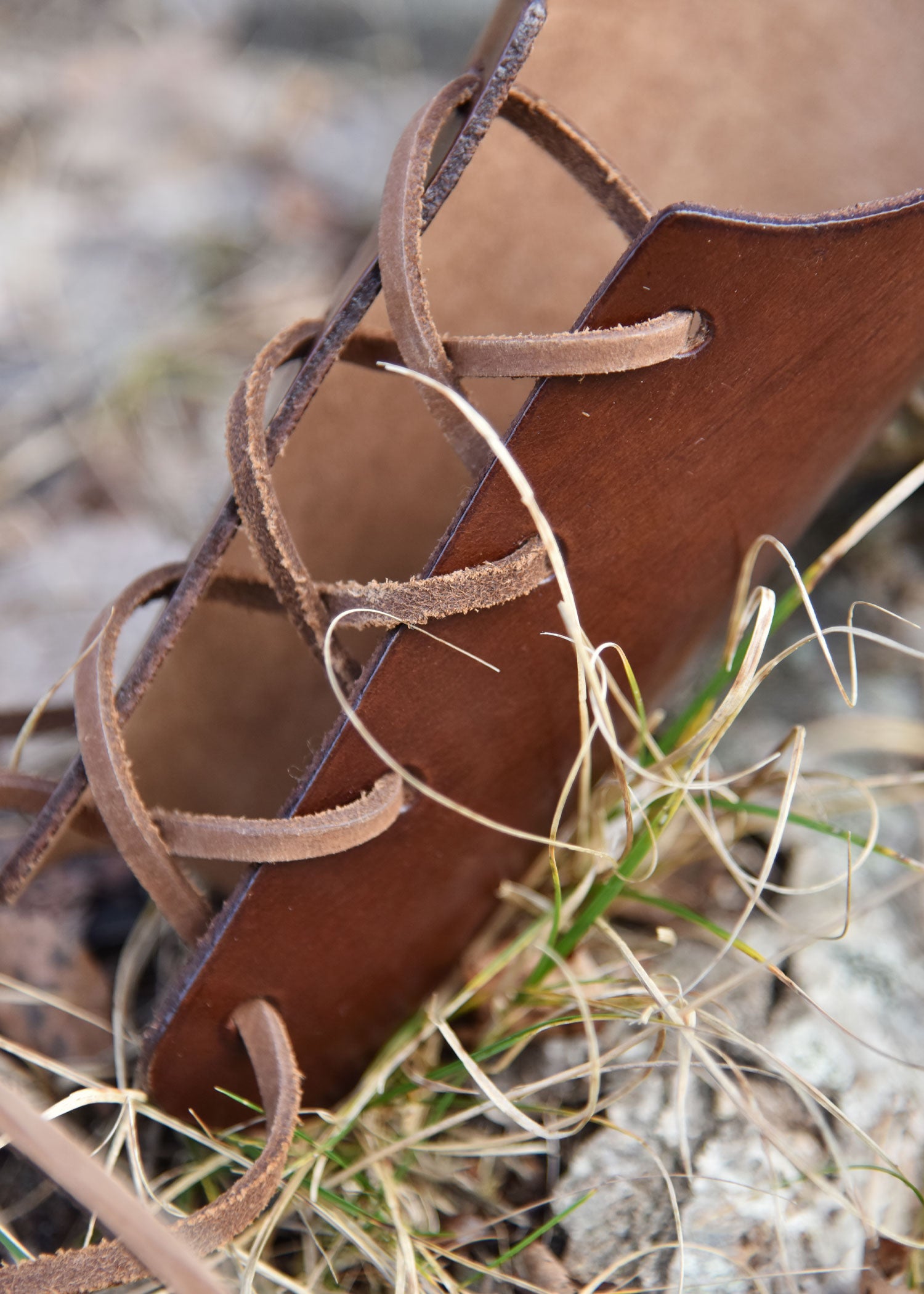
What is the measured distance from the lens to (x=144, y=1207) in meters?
0.35

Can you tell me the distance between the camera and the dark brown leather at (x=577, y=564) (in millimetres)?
A: 466

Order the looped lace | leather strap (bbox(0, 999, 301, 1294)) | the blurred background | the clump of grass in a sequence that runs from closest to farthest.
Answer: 1. leather strap (bbox(0, 999, 301, 1294))
2. the looped lace
3. the clump of grass
4. the blurred background

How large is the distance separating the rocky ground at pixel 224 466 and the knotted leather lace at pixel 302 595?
23 cm

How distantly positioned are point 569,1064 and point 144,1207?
14.3 inches

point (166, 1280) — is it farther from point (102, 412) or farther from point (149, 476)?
point (102, 412)

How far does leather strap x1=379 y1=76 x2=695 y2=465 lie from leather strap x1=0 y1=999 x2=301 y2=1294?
37 centimetres

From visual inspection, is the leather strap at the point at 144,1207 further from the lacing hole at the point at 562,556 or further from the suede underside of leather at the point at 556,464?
the lacing hole at the point at 562,556

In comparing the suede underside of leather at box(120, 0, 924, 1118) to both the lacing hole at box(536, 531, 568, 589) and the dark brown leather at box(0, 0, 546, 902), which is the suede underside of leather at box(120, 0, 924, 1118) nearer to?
the lacing hole at box(536, 531, 568, 589)

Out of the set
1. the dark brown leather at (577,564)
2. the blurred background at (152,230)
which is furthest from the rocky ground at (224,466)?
the dark brown leather at (577,564)

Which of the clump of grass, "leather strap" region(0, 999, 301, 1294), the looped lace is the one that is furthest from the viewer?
the clump of grass

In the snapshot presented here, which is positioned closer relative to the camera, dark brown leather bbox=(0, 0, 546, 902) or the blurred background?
dark brown leather bbox=(0, 0, 546, 902)

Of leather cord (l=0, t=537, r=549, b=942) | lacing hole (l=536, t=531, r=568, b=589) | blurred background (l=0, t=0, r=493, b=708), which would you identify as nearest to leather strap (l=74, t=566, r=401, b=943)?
leather cord (l=0, t=537, r=549, b=942)

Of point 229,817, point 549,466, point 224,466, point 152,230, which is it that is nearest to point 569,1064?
point 229,817

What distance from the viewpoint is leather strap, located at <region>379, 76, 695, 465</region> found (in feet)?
1.46
